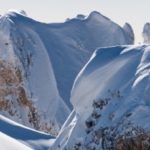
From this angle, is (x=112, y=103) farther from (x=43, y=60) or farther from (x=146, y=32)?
(x=146, y=32)

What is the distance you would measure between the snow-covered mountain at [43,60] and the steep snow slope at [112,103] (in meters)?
15.6

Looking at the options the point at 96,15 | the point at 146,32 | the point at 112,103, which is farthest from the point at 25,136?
the point at 146,32

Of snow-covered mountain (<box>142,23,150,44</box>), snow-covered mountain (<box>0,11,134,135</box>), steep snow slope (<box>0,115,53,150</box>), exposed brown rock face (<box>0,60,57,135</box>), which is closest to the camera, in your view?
steep snow slope (<box>0,115,53,150</box>)

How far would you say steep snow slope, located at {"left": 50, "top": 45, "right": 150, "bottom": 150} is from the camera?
9.32m

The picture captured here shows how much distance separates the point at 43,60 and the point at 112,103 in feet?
91.7

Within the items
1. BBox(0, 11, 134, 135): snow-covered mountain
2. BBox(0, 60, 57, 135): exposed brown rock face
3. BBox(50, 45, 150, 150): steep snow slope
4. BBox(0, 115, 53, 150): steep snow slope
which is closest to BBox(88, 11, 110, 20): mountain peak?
BBox(0, 11, 134, 135): snow-covered mountain

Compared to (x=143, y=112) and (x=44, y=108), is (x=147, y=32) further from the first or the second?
(x=143, y=112)

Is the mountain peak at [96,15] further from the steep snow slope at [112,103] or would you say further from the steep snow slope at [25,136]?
the steep snow slope at [112,103]

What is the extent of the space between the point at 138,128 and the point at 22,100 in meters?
21.1

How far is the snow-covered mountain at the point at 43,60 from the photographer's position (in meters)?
29.4

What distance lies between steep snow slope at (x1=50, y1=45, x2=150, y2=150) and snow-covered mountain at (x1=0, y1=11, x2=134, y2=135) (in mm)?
15616

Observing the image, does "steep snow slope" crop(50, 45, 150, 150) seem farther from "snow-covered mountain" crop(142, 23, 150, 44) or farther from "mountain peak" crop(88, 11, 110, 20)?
"snow-covered mountain" crop(142, 23, 150, 44)

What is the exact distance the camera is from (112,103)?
32.3 ft

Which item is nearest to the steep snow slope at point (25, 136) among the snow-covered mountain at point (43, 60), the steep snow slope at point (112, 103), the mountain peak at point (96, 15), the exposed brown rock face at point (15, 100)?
the steep snow slope at point (112, 103)
